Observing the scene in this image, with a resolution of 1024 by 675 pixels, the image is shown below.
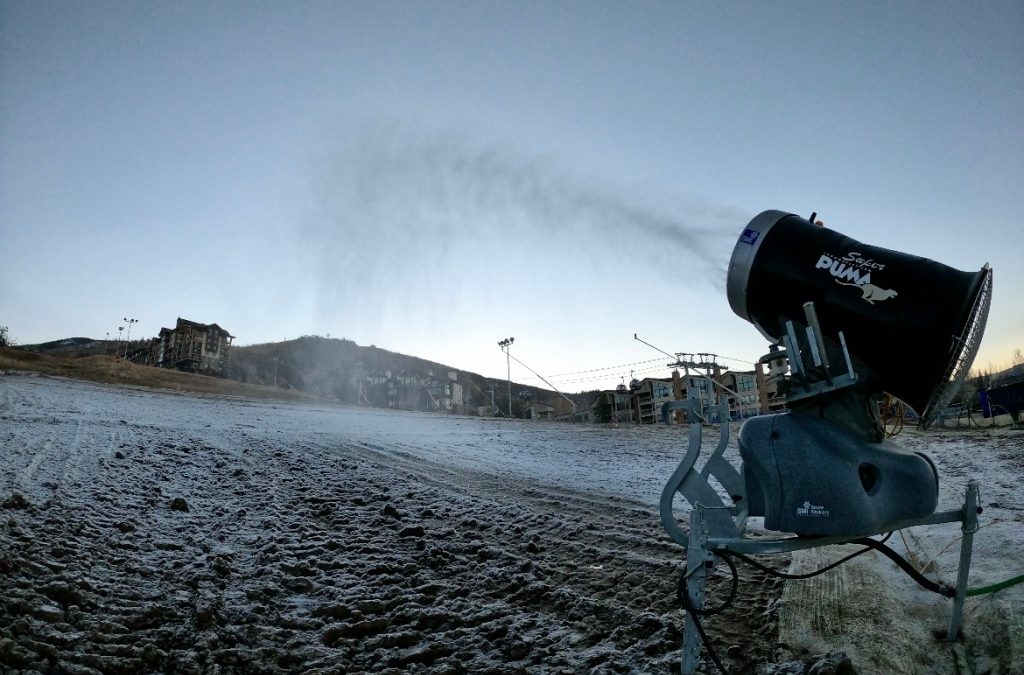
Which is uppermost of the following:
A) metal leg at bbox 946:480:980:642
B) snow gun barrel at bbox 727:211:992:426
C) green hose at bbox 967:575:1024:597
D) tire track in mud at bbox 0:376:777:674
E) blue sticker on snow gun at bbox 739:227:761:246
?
blue sticker on snow gun at bbox 739:227:761:246

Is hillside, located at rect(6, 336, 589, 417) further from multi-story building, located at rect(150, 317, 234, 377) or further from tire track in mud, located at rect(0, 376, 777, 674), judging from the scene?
tire track in mud, located at rect(0, 376, 777, 674)

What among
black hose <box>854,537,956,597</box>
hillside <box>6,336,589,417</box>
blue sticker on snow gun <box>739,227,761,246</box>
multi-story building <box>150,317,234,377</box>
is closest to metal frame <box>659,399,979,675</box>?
black hose <box>854,537,956,597</box>

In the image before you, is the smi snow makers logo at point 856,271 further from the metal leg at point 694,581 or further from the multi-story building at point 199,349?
the multi-story building at point 199,349

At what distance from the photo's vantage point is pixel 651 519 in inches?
243

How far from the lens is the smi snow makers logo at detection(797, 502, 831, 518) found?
308 cm

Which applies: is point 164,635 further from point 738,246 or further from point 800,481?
point 738,246

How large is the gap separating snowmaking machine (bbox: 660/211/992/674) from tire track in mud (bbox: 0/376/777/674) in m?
0.85

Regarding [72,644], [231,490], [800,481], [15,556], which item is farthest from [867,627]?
[231,490]

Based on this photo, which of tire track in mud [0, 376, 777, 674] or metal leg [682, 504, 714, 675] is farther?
tire track in mud [0, 376, 777, 674]

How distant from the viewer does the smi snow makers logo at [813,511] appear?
121 inches

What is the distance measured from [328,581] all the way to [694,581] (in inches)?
110

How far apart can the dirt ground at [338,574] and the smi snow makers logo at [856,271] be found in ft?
6.59

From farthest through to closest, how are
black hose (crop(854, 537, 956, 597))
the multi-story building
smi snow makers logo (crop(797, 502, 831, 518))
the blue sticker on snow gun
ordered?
the multi-story building → the blue sticker on snow gun → black hose (crop(854, 537, 956, 597)) → smi snow makers logo (crop(797, 502, 831, 518))

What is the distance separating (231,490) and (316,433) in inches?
200
